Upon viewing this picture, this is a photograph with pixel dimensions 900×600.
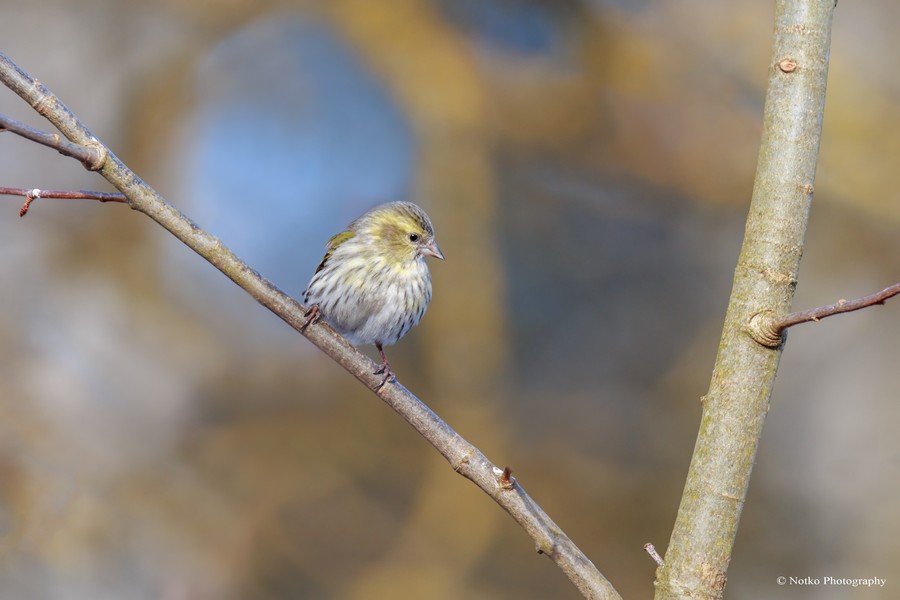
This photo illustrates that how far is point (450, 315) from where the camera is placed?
6.82 metres

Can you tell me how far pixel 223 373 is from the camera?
6.81m

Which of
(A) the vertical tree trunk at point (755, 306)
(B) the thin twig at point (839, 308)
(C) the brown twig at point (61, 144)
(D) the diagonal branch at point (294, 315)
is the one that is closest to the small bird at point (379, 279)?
(D) the diagonal branch at point (294, 315)

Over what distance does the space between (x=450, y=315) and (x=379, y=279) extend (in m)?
3.07

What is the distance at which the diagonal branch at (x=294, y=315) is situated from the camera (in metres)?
1.86

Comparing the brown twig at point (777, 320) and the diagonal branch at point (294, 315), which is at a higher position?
the brown twig at point (777, 320)

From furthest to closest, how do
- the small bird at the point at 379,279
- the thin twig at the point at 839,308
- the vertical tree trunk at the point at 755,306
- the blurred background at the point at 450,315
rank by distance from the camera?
1. the blurred background at the point at 450,315
2. the small bird at the point at 379,279
3. the vertical tree trunk at the point at 755,306
4. the thin twig at the point at 839,308

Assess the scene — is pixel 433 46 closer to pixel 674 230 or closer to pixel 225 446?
pixel 674 230

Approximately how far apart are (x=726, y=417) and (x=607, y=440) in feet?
16.5

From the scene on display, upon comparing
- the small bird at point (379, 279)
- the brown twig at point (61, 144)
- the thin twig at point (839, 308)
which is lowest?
the brown twig at point (61, 144)

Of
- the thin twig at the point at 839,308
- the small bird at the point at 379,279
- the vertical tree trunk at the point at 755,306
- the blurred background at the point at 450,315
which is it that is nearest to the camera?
the thin twig at the point at 839,308

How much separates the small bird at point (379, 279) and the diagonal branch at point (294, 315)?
4.87 feet

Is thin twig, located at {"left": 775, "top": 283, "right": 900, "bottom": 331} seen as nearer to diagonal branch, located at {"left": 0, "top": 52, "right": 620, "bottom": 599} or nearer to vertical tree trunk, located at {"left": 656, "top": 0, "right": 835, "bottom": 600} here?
vertical tree trunk, located at {"left": 656, "top": 0, "right": 835, "bottom": 600}

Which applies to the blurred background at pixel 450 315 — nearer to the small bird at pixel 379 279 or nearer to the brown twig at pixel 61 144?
the small bird at pixel 379 279

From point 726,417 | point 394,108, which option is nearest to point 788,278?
point 726,417
